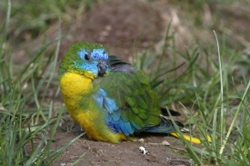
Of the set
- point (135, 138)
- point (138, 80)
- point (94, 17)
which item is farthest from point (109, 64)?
point (94, 17)

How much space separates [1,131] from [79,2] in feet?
9.56

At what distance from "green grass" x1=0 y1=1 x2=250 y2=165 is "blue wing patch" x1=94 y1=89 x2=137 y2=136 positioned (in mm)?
292

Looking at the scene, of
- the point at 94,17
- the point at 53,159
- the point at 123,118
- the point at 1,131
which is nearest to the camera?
the point at 53,159

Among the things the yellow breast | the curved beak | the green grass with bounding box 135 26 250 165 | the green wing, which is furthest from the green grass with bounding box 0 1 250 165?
the curved beak

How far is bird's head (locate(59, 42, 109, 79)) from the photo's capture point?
12.2 feet

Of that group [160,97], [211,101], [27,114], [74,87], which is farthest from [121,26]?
[74,87]

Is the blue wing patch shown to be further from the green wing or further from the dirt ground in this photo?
the dirt ground

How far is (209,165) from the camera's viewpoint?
10.5ft

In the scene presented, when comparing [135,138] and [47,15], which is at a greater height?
[47,15]

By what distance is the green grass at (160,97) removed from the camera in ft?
10.7

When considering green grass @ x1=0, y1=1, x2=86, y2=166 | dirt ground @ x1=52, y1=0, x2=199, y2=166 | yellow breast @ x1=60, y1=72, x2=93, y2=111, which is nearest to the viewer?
green grass @ x1=0, y1=1, x2=86, y2=166

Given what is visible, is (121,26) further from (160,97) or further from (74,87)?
(74,87)

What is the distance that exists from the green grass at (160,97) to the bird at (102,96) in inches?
7.0

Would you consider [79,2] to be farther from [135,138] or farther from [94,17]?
[135,138]
